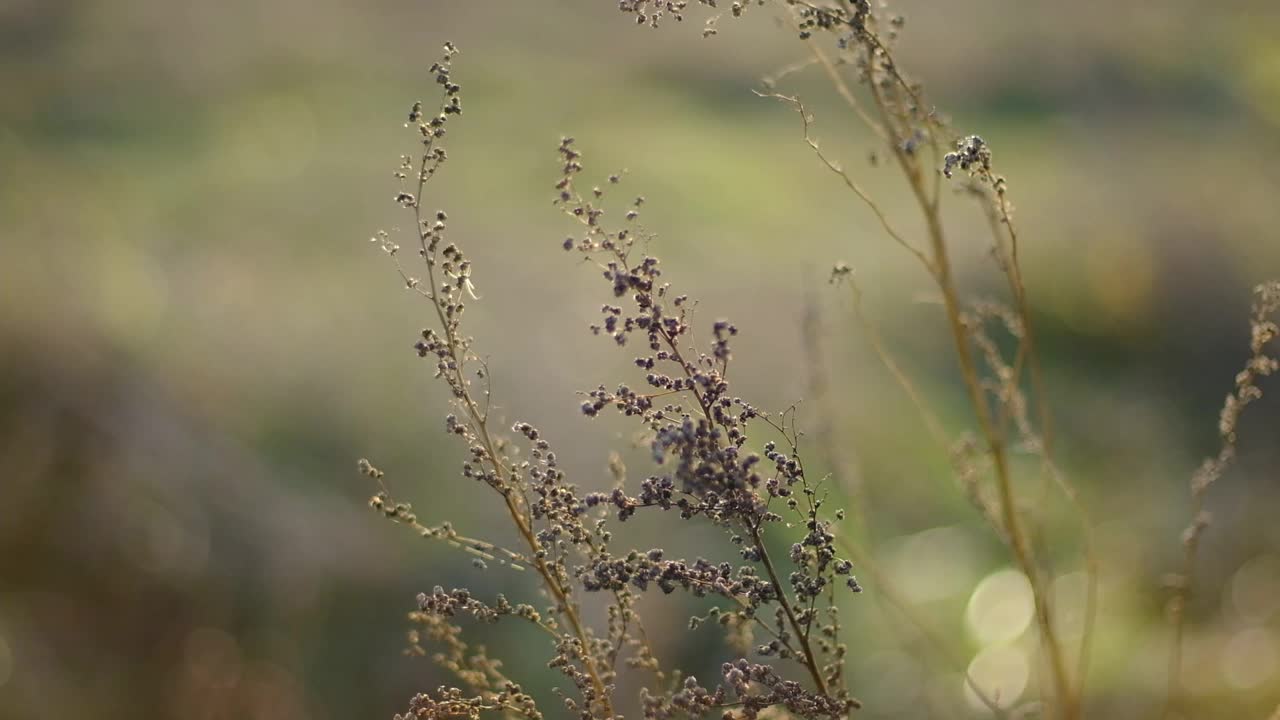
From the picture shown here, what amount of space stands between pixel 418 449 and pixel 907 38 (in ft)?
15.6

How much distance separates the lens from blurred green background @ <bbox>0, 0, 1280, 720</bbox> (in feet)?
13.3

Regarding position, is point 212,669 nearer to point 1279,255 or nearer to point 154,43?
point 154,43

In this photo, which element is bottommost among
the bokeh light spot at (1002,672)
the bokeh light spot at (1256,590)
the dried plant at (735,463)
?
the dried plant at (735,463)

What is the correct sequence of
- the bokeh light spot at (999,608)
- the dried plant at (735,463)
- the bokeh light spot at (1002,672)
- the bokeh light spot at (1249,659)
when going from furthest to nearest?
the bokeh light spot at (999,608), the bokeh light spot at (1002,672), the bokeh light spot at (1249,659), the dried plant at (735,463)

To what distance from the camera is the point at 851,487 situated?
1.28 m

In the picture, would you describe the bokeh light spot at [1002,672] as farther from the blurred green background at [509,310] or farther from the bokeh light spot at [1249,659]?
the bokeh light spot at [1249,659]

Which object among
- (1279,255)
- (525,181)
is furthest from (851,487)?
(1279,255)

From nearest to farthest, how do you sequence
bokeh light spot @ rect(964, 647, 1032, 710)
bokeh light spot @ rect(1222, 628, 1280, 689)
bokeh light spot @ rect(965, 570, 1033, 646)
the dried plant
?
the dried plant → bokeh light spot @ rect(1222, 628, 1280, 689) → bokeh light spot @ rect(964, 647, 1032, 710) → bokeh light spot @ rect(965, 570, 1033, 646)

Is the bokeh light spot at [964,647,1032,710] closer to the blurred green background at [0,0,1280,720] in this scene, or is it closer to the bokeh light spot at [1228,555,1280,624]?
the blurred green background at [0,0,1280,720]

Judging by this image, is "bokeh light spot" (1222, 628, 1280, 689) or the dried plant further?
"bokeh light spot" (1222, 628, 1280, 689)

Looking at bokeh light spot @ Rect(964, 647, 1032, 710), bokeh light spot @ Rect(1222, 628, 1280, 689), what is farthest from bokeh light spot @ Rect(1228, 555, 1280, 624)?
bokeh light spot @ Rect(964, 647, 1032, 710)

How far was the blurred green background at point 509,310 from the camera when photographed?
407 cm

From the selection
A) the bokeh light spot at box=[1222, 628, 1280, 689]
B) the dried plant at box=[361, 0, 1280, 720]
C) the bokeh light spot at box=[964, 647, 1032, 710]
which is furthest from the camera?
the bokeh light spot at box=[964, 647, 1032, 710]

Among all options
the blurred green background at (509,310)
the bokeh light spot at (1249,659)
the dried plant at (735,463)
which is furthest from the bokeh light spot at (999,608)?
the dried plant at (735,463)
